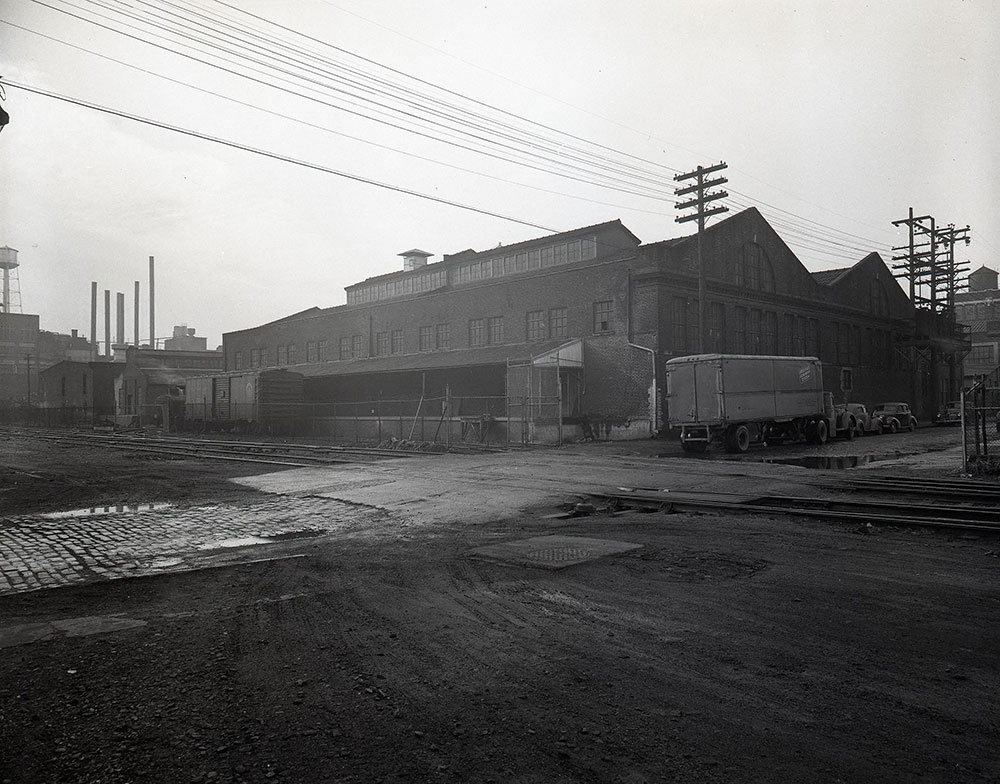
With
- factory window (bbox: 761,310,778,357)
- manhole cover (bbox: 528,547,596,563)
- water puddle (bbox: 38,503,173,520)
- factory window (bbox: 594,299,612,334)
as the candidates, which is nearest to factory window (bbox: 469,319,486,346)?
factory window (bbox: 594,299,612,334)

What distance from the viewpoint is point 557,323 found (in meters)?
35.6

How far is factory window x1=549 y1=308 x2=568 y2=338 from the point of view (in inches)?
1390

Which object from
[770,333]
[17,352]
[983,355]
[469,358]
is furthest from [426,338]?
[17,352]

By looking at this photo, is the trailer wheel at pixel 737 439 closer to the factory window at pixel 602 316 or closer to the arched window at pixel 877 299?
the factory window at pixel 602 316

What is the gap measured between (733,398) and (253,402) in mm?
27110

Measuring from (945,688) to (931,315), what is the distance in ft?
175

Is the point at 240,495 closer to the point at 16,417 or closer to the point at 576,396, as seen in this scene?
the point at 576,396

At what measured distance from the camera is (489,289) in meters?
39.3

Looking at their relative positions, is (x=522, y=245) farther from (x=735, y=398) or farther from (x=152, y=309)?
(x=152, y=309)

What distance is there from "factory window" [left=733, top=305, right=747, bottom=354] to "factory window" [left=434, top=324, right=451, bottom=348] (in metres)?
15.8

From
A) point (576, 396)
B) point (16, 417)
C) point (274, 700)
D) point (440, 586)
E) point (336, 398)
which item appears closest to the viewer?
point (274, 700)

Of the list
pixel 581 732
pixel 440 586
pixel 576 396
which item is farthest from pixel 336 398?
pixel 581 732

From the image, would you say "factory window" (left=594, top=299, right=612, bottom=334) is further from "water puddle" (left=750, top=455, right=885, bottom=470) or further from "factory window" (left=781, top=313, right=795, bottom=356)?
"water puddle" (left=750, top=455, right=885, bottom=470)

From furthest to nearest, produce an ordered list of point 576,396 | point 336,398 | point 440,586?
point 336,398 < point 576,396 < point 440,586
